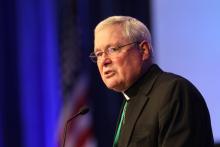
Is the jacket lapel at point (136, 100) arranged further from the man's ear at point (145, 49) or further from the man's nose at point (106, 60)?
the man's nose at point (106, 60)

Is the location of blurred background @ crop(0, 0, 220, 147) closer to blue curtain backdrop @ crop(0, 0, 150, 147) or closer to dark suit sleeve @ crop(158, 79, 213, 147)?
blue curtain backdrop @ crop(0, 0, 150, 147)

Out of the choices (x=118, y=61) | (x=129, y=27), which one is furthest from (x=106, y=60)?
(x=129, y=27)

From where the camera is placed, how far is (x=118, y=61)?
2258mm

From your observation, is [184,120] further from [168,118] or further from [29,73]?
[29,73]

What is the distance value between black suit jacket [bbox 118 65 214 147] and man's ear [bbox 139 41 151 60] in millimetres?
131

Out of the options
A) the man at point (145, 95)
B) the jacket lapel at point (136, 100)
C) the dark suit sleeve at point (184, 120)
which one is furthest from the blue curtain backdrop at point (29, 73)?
the dark suit sleeve at point (184, 120)

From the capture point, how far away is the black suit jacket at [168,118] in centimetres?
201

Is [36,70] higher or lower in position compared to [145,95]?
lower

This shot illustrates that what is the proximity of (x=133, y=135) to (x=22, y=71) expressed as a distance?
1.97 meters

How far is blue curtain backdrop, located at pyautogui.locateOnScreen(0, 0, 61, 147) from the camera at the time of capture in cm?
390

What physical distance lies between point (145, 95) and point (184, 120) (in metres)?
0.27

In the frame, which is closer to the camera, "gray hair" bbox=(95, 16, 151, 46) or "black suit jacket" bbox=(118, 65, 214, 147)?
"black suit jacket" bbox=(118, 65, 214, 147)

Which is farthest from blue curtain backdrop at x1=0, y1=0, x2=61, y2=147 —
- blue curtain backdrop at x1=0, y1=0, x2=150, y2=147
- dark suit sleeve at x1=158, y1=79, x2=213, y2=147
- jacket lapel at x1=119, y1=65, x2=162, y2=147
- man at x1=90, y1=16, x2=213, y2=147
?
dark suit sleeve at x1=158, y1=79, x2=213, y2=147

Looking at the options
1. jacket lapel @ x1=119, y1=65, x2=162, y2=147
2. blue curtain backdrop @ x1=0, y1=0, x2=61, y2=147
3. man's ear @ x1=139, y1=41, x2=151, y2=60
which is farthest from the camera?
blue curtain backdrop @ x1=0, y1=0, x2=61, y2=147
